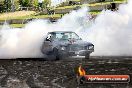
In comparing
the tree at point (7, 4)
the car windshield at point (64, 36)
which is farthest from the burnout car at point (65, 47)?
the tree at point (7, 4)

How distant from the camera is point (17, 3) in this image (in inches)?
3312

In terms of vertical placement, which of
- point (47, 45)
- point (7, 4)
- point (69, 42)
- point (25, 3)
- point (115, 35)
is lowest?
point (25, 3)

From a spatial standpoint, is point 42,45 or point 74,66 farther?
point 42,45

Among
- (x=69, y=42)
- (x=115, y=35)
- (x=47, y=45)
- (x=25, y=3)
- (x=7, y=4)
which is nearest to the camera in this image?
(x=69, y=42)

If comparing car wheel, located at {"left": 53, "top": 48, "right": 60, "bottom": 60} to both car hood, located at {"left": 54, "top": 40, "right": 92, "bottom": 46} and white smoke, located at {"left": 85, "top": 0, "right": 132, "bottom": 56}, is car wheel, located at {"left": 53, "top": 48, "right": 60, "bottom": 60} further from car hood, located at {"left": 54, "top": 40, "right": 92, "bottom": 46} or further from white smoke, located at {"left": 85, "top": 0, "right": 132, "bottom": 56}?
white smoke, located at {"left": 85, "top": 0, "right": 132, "bottom": 56}

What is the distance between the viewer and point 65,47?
22.0 m

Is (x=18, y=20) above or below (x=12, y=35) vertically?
below

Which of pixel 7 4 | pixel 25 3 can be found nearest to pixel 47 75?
pixel 7 4

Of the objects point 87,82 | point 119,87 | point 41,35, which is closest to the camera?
point 119,87

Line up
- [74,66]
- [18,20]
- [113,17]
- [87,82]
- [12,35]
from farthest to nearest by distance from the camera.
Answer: [18,20]
[113,17]
[12,35]
[74,66]
[87,82]

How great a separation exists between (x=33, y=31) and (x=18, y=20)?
41.3 meters

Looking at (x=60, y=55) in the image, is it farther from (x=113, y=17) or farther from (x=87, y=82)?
(x=113, y=17)

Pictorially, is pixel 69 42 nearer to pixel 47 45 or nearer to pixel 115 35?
pixel 47 45

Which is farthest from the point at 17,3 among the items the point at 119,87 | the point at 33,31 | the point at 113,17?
the point at 119,87
